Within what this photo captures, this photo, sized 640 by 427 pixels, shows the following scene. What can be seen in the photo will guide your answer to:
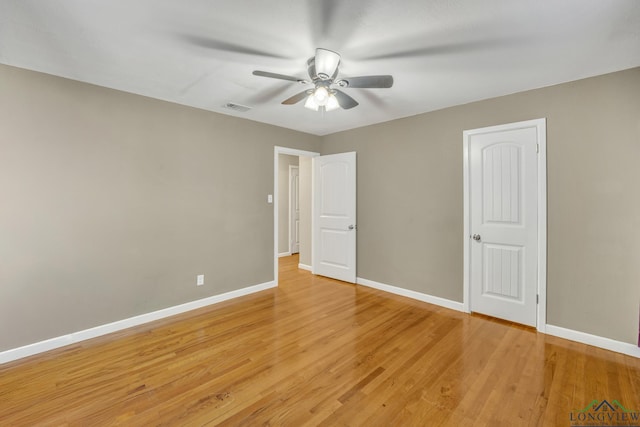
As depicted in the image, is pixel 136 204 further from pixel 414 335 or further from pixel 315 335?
pixel 414 335

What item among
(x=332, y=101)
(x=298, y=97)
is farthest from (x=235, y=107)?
(x=332, y=101)

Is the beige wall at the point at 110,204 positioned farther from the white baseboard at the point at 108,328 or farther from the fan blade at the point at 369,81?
the fan blade at the point at 369,81

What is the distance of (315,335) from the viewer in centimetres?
284

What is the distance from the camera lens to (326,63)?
207 cm

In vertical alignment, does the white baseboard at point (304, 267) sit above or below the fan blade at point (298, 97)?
below

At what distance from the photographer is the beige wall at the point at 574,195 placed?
248cm

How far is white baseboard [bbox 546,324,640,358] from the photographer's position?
2455mm

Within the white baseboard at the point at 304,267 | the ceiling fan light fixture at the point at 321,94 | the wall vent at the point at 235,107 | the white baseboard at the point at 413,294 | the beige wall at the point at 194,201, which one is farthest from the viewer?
the white baseboard at the point at 304,267

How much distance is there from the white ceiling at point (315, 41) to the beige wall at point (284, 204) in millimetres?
3818

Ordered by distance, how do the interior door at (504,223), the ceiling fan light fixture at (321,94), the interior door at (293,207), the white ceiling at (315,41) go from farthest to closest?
1. the interior door at (293,207)
2. the interior door at (504,223)
3. the ceiling fan light fixture at (321,94)
4. the white ceiling at (315,41)

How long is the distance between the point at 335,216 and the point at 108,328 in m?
3.25

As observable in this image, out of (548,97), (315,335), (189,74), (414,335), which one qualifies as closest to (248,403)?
(315,335)

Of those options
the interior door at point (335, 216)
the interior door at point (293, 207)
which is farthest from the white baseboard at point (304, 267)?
the interior door at point (293, 207)

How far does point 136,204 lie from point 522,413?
3.75 meters
